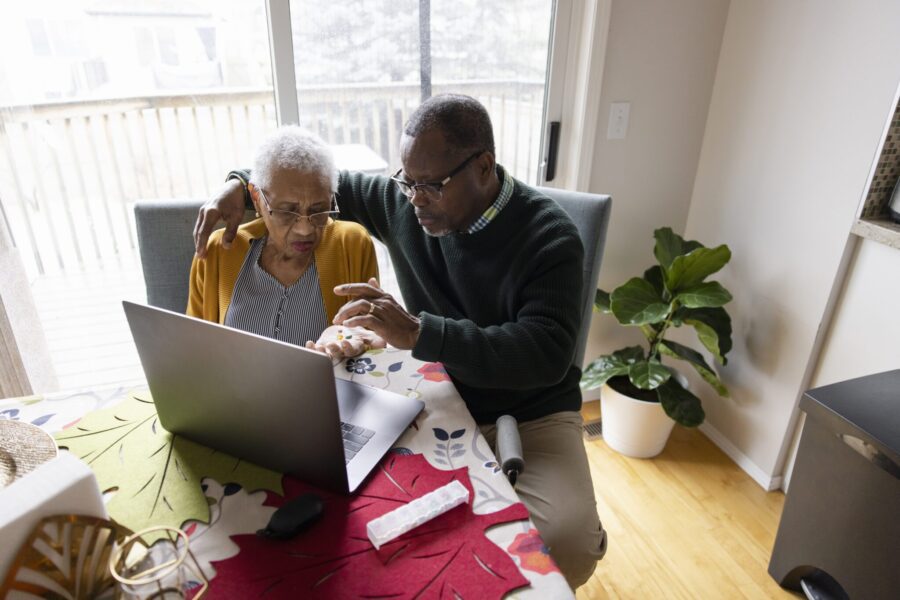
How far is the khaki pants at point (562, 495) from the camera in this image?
3.84 ft

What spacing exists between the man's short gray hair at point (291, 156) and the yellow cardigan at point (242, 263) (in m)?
0.13

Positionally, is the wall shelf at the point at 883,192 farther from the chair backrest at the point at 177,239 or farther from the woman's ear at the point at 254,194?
the woman's ear at the point at 254,194

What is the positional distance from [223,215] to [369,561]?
921 mm

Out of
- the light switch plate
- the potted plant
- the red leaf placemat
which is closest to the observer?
the red leaf placemat

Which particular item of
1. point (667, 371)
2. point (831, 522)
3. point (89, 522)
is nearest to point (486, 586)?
point (89, 522)

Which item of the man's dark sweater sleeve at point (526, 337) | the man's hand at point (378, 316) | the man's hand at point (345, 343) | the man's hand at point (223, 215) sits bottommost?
the man's hand at point (345, 343)

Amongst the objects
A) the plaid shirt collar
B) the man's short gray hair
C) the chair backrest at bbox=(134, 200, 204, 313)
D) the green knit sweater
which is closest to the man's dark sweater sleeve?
the green knit sweater

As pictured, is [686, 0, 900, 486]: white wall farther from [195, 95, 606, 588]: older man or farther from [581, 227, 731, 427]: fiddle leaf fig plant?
[195, 95, 606, 588]: older man

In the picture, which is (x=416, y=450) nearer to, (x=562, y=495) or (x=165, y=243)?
(x=562, y=495)

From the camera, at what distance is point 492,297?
1332mm

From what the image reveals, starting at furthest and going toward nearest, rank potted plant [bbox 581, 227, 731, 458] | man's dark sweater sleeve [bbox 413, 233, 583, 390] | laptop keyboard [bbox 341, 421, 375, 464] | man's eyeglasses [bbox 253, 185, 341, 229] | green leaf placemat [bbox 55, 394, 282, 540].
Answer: potted plant [bbox 581, 227, 731, 458] → man's eyeglasses [bbox 253, 185, 341, 229] → man's dark sweater sleeve [bbox 413, 233, 583, 390] → laptop keyboard [bbox 341, 421, 375, 464] → green leaf placemat [bbox 55, 394, 282, 540]

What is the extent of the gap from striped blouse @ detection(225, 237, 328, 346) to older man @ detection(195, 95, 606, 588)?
14cm

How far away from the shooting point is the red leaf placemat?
0.69 meters

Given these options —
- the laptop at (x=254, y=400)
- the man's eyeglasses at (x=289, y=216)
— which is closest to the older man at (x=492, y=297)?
the man's eyeglasses at (x=289, y=216)
